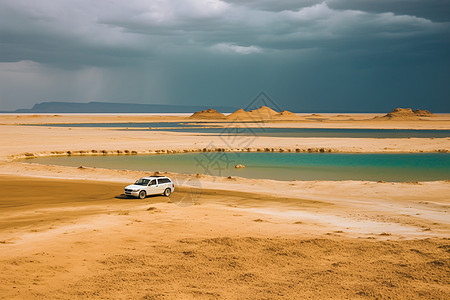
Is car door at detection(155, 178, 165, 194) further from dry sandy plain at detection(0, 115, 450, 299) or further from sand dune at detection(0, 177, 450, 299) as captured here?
sand dune at detection(0, 177, 450, 299)

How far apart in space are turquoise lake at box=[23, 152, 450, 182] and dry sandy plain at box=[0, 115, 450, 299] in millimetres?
11914

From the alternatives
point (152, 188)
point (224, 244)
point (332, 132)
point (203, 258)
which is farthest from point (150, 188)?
point (332, 132)

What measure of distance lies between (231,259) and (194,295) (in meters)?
3.10

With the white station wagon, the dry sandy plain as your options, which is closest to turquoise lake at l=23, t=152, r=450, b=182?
the dry sandy plain

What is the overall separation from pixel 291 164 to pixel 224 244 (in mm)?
35587

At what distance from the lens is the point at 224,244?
54.1 ft

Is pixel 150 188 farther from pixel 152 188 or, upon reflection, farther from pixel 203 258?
pixel 203 258

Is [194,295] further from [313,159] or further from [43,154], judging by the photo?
[43,154]

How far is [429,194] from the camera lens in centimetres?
3044

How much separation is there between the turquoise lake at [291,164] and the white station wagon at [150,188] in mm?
14405

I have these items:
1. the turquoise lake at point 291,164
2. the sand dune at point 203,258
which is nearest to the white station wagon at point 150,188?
the sand dune at point 203,258

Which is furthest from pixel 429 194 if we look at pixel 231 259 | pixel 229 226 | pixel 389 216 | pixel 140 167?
pixel 140 167

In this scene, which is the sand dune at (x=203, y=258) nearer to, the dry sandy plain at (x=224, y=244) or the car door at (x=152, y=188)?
the dry sandy plain at (x=224, y=244)

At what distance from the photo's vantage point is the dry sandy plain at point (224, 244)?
1265cm
